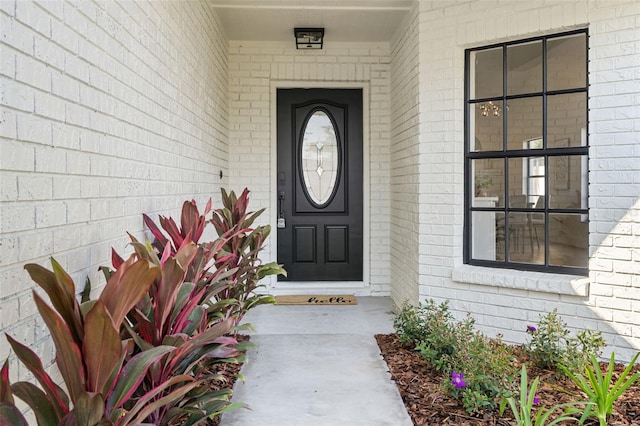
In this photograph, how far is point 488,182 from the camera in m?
3.78

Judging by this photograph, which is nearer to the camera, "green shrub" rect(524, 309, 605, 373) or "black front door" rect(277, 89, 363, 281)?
"green shrub" rect(524, 309, 605, 373)

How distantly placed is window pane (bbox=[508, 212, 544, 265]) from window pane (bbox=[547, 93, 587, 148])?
1.95ft

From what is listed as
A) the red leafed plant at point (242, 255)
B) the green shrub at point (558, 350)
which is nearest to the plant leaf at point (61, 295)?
the red leafed plant at point (242, 255)

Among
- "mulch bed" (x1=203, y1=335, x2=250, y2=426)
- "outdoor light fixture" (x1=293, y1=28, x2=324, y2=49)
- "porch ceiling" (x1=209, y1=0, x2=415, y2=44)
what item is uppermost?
"porch ceiling" (x1=209, y1=0, x2=415, y2=44)

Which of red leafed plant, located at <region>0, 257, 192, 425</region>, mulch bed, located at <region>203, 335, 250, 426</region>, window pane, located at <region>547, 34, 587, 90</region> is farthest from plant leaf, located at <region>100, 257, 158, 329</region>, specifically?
window pane, located at <region>547, 34, 587, 90</region>

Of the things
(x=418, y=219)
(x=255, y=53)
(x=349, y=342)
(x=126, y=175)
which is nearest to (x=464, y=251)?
(x=418, y=219)

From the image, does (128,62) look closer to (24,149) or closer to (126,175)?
(126,175)

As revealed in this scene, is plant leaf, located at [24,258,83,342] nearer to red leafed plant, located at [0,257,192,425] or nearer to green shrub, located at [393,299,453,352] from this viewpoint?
red leafed plant, located at [0,257,192,425]

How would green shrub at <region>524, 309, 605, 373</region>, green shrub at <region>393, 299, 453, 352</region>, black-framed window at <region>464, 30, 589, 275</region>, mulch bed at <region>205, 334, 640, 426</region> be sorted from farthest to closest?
black-framed window at <region>464, 30, 589, 275</region>, green shrub at <region>393, 299, 453, 352</region>, green shrub at <region>524, 309, 605, 373</region>, mulch bed at <region>205, 334, 640, 426</region>

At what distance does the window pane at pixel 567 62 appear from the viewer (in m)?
3.37

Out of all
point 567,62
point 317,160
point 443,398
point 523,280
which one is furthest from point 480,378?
point 317,160

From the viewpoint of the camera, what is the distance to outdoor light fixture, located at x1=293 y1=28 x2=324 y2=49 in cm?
466

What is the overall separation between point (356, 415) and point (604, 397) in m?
1.13

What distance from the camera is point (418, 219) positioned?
398 centimetres
